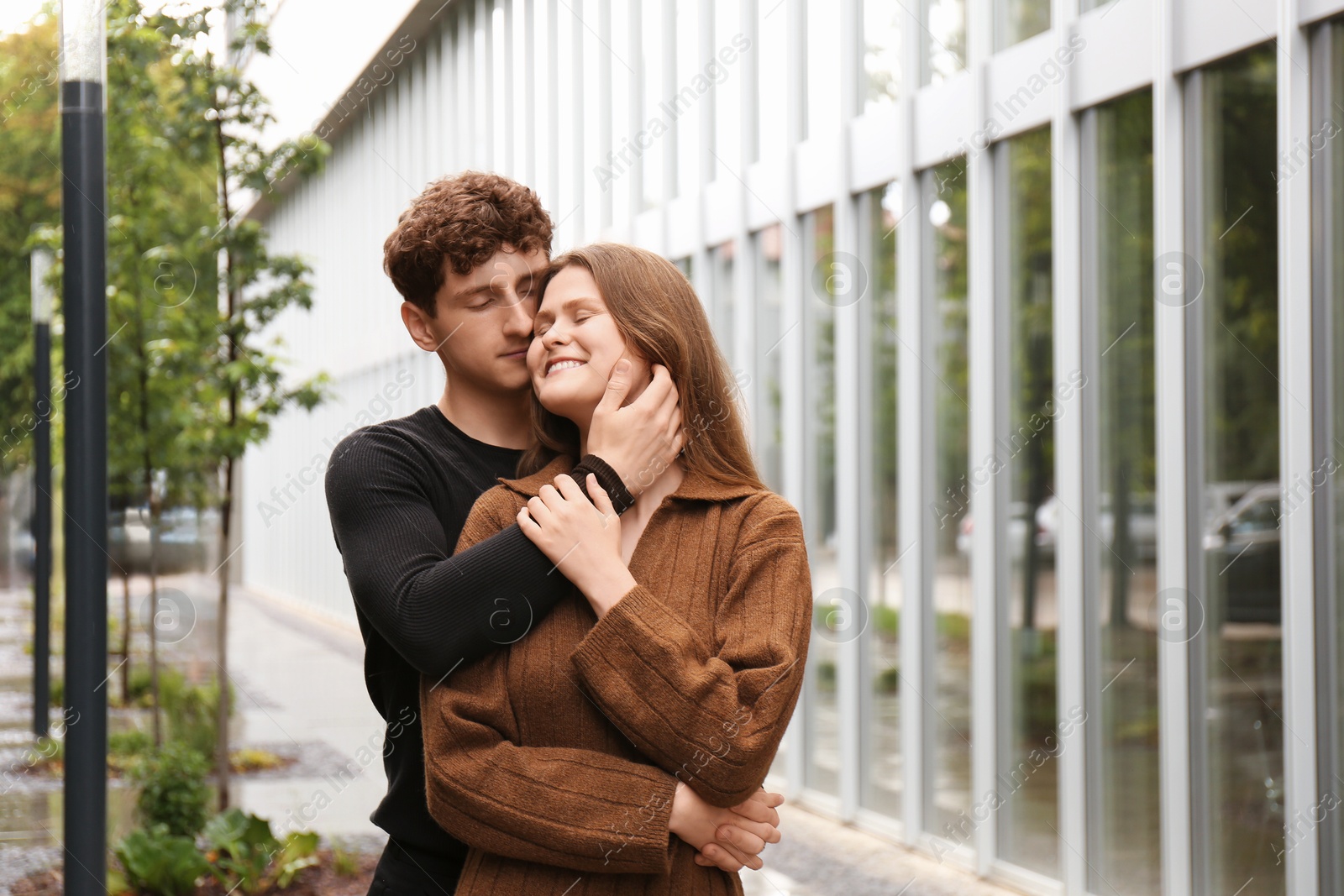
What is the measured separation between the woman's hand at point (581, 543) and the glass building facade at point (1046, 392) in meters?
1.98

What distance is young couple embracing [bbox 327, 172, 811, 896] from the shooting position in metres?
1.80

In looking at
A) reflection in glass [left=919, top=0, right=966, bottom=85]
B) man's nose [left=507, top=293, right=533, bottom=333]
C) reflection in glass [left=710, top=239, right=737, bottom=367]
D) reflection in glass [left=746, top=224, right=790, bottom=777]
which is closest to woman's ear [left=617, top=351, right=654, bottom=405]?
man's nose [left=507, top=293, right=533, bottom=333]

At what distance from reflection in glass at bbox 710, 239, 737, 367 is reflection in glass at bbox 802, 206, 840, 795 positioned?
102cm

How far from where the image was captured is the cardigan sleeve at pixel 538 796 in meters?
1.80

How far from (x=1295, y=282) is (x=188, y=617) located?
50.8ft

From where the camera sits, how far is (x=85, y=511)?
10.8 feet

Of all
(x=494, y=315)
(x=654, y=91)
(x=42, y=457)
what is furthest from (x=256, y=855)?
(x=654, y=91)

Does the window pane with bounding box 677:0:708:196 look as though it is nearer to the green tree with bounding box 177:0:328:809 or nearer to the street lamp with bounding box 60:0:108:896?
the green tree with bounding box 177:0:328:809

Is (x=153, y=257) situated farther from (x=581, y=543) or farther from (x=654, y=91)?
(x=581, y=543)

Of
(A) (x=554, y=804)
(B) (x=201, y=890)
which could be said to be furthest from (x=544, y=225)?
(B) (x=201, y=890)

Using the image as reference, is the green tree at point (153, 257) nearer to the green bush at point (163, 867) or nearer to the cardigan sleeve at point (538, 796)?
the green bush at point (163, 867)

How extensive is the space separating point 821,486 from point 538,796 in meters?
6.51

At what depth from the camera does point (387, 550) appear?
1955 millimetres

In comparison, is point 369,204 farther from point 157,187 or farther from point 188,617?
point 157,187
